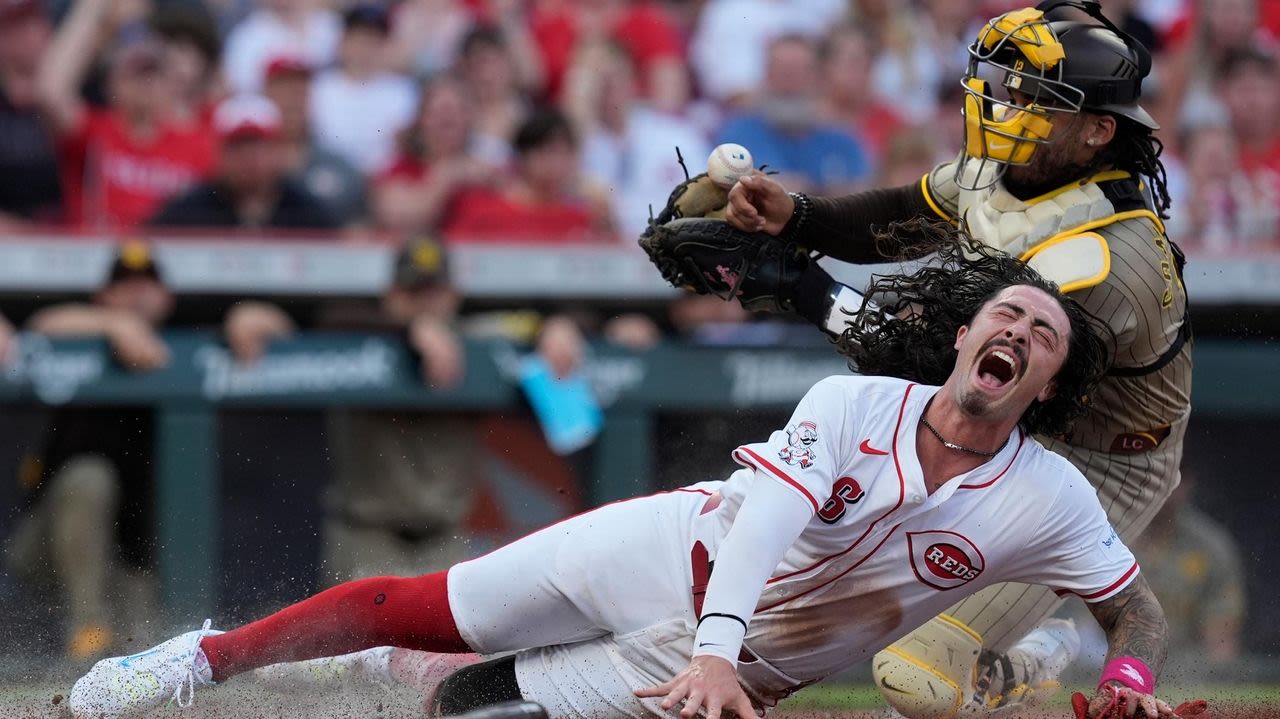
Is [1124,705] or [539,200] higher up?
[1124,705]

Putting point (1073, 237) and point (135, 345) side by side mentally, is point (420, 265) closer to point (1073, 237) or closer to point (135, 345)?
point (135, 345)

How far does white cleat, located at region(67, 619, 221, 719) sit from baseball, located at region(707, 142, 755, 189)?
2038 mm

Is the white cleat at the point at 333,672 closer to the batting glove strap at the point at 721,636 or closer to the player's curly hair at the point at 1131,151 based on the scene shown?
the batting glove strap at the point at 721,636

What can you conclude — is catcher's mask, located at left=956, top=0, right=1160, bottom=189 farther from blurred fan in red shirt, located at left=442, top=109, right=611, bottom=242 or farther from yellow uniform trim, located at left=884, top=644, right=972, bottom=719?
blurred fan in red shirt, located at left=442, top=109, right=611, bottom=242

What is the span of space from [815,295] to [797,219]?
281 millimetres

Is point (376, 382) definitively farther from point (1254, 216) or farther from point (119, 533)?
point (1254, 216)

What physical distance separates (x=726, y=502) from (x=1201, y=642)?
495 centimetres

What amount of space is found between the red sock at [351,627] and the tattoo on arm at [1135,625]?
5.56ft

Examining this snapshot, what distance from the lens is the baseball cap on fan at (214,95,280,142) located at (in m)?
8.68

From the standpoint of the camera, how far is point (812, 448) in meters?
3.90

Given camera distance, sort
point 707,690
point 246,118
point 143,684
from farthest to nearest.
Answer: point 246,118, point 143,684, point 707,690

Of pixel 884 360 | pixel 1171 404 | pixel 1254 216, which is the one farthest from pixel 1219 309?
pixel 884 360

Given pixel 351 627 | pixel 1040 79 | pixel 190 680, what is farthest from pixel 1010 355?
pixel 190 680

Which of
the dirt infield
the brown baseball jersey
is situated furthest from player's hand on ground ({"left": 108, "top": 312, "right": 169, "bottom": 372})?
the brown baseball jersey
